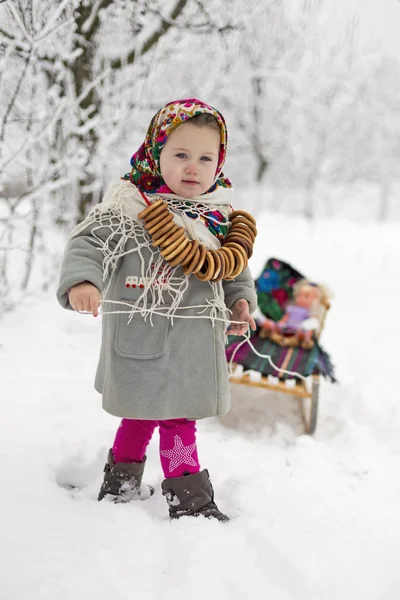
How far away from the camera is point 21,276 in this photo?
452cm

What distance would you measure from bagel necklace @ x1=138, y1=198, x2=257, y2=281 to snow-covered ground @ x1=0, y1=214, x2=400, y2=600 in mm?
858

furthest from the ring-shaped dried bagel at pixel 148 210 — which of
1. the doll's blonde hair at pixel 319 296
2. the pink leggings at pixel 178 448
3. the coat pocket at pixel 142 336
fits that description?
the doll's blonde hair at pixel 319 296

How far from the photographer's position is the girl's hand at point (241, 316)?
1766 mm

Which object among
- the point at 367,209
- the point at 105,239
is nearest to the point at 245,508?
the point at 105,239

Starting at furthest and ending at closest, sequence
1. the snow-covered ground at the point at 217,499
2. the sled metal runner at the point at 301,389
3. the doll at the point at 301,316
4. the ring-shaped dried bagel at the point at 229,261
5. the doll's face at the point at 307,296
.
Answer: the doll's face at the point at 307,296 → the doll at the point at 301,316 → the sled metal runner at the point at 301,389 → the ring-shaped dried bagel at the point at 229,261 → the snow-covered ground at the point at 217,499

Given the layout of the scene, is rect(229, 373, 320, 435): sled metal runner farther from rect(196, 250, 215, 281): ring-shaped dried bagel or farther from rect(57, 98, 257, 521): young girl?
rect(196, 250, 215, 281): ring-shaped dried bagel

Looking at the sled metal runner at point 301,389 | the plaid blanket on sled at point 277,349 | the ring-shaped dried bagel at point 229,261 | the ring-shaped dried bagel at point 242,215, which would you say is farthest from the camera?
the plaid blanket on sled at point 277,349

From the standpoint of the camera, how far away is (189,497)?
5.60 ft

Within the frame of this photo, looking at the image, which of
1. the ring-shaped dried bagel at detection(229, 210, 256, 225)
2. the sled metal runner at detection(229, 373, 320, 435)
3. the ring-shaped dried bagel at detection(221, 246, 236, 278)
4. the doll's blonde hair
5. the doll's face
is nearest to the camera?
the ring-shaped dried bagel at detection(221, 246, 236, 278)

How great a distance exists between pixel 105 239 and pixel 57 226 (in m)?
3.29

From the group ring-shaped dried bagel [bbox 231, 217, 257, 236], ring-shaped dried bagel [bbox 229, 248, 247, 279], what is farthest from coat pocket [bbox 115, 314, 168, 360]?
ring-shaped dried bagel [bbox 231, 217, 257, 236]

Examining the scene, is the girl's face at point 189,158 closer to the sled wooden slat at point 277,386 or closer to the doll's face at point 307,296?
the sled wooden slat at point 277,386

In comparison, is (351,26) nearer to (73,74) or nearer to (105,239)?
(73,74)

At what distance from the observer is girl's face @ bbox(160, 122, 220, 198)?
1.52 metres
